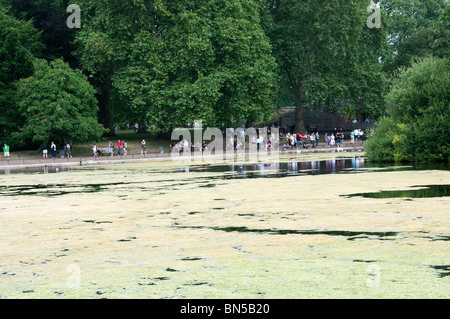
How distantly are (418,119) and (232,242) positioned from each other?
2860cm

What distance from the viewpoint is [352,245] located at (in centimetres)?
1286

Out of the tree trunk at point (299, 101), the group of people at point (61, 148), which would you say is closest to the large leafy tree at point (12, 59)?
the group of people at point (61, 148)

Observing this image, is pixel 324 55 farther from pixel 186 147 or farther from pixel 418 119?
pixel 418 119

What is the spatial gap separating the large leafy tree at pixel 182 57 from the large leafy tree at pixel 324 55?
752cm

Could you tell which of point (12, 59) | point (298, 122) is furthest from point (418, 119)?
point (12, 59)

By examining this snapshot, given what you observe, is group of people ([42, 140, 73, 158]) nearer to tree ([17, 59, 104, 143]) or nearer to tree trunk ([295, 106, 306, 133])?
tree ([17, 59, 104, 143])

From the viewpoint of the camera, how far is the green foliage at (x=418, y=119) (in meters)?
38.5

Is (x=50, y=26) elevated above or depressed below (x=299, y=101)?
above

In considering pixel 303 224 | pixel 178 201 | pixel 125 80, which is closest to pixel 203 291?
pixel 303 224

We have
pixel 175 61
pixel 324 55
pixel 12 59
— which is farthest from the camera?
pixel 324 55

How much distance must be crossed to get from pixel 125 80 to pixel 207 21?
398 inches

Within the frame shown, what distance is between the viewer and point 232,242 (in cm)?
1369

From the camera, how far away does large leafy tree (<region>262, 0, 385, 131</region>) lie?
72.2 metres

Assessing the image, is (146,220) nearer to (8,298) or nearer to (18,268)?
(18,268)
